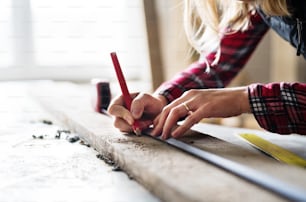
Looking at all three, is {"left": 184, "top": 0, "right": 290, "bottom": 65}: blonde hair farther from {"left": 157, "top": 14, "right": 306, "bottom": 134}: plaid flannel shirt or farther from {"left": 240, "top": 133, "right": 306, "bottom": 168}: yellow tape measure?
{"left": 240, "top": 133, "right": 306, "bottom": 168}: yellow tape measure

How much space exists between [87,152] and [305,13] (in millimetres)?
370

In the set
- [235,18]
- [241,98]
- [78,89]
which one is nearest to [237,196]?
[241,98]

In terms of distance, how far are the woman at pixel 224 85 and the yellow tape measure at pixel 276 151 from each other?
3 centimetres

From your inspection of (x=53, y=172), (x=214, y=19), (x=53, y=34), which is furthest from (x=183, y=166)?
(x=53, y=34)

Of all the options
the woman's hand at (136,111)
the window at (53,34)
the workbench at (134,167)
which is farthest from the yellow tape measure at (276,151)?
the window at (53,34)

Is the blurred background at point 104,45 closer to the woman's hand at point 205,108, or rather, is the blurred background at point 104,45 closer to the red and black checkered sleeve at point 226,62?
the red and black checkered sleeve at point 226,62

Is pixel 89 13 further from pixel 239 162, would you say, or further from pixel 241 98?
pixel 239 162

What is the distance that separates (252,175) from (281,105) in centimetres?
21

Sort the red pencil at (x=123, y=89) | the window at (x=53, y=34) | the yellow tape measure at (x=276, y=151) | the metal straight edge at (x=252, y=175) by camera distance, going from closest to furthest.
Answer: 1. the metal straight edge at (x=252, y=175)
2. the yellow tape measure at (x=276, y=151)
3. the red pencil at (x=123, y=89)
4. the window at (x=53, y=34)

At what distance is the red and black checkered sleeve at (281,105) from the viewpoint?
614 millimetres

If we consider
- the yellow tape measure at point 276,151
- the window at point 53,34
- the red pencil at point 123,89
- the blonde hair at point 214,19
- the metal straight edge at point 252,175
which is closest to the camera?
the metal straight edge at point 252,175

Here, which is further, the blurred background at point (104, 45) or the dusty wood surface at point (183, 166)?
the blurred background at point (104, 45)

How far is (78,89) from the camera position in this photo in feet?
4.48

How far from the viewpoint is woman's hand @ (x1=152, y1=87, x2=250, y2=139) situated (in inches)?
24.6
